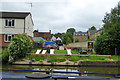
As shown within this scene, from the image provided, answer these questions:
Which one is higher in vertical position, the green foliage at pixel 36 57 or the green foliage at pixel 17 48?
the green foliage at pixel 17 48

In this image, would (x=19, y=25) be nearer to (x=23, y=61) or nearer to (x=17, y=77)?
(x=23, y=61)

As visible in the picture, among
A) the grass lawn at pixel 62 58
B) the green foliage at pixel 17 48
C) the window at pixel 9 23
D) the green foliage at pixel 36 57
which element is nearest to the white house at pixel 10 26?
the window at pixel 9 23

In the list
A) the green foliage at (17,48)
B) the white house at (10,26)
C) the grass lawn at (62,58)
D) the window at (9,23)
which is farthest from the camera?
the window at (9,23)

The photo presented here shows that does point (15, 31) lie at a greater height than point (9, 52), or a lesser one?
greater

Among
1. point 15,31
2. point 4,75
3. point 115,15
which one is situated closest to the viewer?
point 4,75

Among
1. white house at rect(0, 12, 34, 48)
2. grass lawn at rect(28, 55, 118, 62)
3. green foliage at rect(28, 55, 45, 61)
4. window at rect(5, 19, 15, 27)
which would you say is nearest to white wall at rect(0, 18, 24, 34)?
white house at rect(0, 12, 34, 48)

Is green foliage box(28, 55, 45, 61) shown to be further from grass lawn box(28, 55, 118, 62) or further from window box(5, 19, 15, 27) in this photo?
window box(5, 19, 15, 27)

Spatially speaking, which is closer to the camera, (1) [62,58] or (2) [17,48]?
(2) [17,48]

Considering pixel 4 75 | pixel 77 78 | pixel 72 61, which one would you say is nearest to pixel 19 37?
pixel 72 61

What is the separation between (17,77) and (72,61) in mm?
12927

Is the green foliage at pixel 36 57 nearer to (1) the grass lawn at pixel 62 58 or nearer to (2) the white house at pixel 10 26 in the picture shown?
(1) the grass lawn at pixel 62 58

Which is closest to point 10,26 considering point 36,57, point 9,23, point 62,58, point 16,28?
point 9,23

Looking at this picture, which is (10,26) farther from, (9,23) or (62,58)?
(62,58)

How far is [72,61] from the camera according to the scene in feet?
63.2
